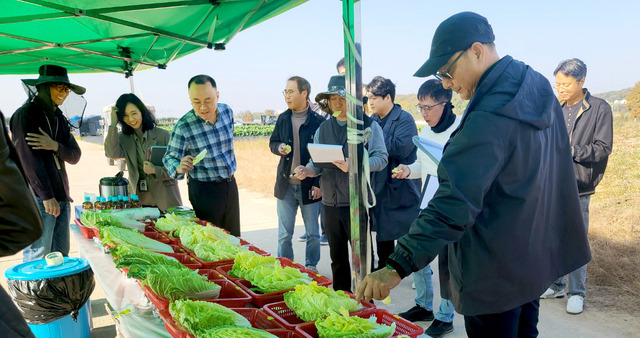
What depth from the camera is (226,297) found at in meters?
2.21

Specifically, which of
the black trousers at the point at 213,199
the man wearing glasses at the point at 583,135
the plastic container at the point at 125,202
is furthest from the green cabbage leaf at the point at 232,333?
the man wearing glasses at the point at 583,135

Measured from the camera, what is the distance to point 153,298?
6.61 feet

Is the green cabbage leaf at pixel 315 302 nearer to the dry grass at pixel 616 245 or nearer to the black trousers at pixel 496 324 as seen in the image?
the black trousers at pixel 496 324

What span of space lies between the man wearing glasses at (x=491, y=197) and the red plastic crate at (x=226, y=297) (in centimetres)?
68

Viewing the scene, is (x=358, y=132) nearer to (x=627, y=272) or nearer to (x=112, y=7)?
(x=112, y=7)

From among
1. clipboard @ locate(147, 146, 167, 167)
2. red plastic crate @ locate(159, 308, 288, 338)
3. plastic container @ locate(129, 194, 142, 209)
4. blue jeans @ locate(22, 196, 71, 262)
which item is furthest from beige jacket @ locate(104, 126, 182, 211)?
red plastic crate @ locate(159, 308, 288, 338)

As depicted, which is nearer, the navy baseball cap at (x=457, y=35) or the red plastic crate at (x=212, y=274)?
the navy baseball cap at (x=457, y=35)

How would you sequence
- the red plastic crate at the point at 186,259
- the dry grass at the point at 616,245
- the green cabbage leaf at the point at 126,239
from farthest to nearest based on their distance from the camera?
the dry grass at the point at 616,245
the green cabbage leaf at the point at 126,239
the red plastic crate at the point at 186,259

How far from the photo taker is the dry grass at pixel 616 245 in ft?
13.8

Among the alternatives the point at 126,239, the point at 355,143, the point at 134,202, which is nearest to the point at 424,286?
the point at 355,143

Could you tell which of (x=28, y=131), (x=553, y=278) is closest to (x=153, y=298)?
(x=553, y=278)

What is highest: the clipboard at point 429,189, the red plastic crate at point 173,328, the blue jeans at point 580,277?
the clipboard at point 429,189

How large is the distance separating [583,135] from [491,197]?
2.85 metres

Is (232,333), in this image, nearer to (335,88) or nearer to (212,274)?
(212,274)
